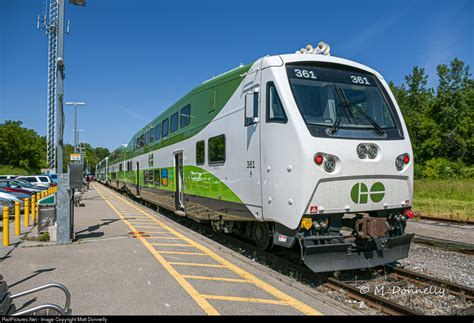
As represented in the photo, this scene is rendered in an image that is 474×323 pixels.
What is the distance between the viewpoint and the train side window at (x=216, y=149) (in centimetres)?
790

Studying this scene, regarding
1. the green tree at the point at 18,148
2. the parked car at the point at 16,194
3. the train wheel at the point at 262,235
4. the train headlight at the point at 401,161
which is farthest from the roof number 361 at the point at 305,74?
the green tree at the point at 18,148

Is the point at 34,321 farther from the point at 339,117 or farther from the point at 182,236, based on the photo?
the point at 182,236

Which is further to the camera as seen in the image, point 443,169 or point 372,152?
point 443,169

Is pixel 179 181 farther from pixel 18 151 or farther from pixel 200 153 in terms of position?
pixel 18 151

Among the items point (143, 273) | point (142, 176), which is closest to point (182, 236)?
point (143, 273)

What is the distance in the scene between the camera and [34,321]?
3.59 m

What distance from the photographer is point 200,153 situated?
30.7 feet

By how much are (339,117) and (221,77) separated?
335 cm

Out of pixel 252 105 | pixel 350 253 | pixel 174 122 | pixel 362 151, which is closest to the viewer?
pixel 350 253

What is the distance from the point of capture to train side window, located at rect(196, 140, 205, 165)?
9.16 m

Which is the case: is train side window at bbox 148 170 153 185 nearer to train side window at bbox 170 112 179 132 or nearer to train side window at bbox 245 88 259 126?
train side window at bbox 170 112 179 132

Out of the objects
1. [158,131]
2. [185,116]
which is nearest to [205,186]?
[185,116]

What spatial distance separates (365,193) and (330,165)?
798 mm

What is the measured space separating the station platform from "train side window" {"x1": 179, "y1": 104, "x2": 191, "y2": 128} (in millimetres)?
3391
